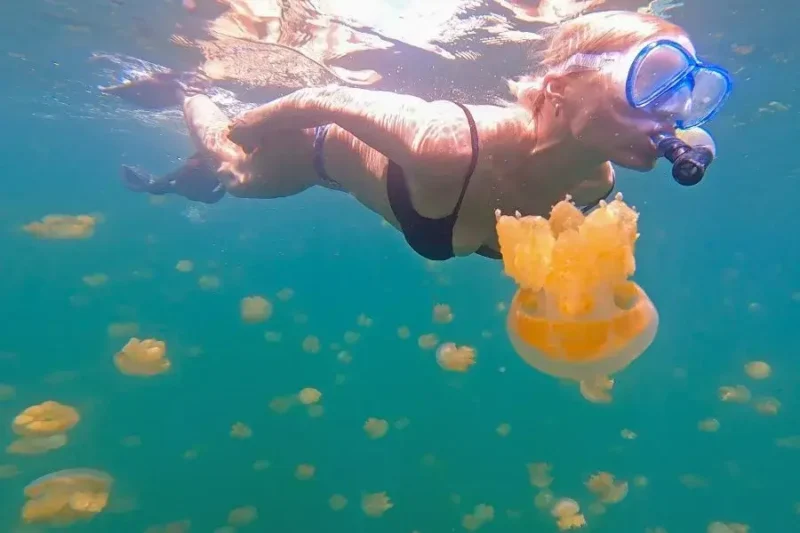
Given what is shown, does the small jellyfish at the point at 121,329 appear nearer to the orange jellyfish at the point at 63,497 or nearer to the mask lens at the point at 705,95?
the orange jellyfish at the point at 63,497

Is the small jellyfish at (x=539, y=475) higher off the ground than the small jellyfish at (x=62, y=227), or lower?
lower

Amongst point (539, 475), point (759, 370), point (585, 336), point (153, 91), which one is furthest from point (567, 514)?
point (153, 91)

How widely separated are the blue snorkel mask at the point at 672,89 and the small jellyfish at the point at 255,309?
965 cm

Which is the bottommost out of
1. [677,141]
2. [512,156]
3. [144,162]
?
[144,162]

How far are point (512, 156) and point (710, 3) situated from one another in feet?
28.3

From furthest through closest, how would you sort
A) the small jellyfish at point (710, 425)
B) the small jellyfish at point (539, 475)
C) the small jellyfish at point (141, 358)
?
the small jellyfish at point (710, 425), the small jellyfish at point (539, 475), the small jellyfish at point (141, 358)

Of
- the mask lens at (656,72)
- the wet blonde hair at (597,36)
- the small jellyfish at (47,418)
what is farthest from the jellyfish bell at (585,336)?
the small jellyfish at (47,418)

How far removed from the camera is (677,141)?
7.29 ft

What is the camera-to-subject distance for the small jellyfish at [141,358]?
A: 29.1ft

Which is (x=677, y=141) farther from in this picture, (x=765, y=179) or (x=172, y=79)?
(x=765, y=179)

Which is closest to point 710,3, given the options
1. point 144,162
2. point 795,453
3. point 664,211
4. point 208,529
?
point 208,529

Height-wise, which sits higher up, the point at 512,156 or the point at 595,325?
the point at 512,156

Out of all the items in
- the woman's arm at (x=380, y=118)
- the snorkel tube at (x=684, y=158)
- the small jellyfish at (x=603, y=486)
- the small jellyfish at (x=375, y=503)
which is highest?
the snorkel tube at (x=684, y=158)

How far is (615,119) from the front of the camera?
7.82ft
